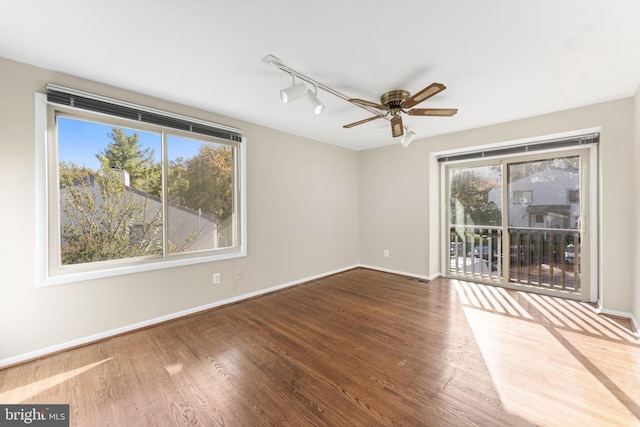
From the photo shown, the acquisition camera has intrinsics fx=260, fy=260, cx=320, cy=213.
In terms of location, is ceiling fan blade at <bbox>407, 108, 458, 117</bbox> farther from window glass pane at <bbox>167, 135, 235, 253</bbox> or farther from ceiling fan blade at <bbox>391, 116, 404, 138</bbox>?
window glass pane at <bbox>167, 135, 235, 253</bbox>

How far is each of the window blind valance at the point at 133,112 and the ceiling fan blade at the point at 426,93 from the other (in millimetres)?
2142

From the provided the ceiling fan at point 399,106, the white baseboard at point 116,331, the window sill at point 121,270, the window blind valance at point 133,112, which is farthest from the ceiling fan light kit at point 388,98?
the white baseboard at point 116,331

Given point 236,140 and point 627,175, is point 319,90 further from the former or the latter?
point 627,175

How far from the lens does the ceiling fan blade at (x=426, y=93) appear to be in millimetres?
2012

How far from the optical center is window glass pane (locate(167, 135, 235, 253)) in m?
2.99

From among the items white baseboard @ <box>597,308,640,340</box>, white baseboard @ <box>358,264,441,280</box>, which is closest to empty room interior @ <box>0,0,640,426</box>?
white baseboard @ <box>597,308,640,340</box>

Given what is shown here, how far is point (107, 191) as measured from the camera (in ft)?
8.37

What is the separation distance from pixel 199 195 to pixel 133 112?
41.8 inches

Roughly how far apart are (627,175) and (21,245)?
581cm

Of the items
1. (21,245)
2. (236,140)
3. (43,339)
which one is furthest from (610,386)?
(21,245)

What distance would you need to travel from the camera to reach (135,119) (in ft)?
8.63

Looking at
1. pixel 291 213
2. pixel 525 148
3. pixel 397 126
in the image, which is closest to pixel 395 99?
pixel 397 126

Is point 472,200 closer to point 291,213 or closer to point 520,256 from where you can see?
point 520,256

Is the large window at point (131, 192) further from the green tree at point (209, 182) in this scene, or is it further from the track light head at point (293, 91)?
the track light head at point (293, 91)
